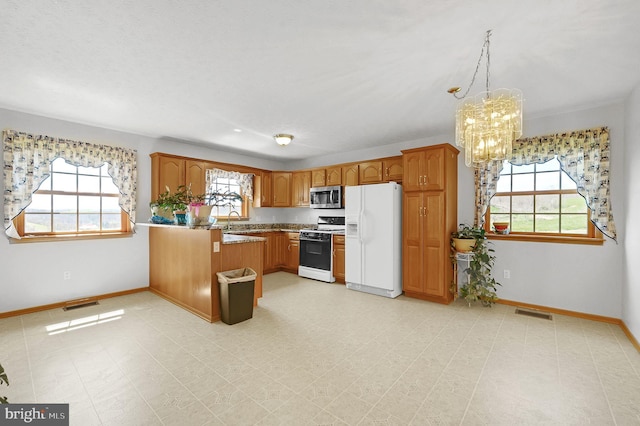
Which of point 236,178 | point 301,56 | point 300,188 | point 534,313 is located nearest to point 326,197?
point 300,188

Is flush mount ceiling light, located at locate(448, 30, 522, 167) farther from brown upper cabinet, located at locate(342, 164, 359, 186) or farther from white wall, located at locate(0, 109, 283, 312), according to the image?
white wall, located at locate(0, 109, 283, 312)

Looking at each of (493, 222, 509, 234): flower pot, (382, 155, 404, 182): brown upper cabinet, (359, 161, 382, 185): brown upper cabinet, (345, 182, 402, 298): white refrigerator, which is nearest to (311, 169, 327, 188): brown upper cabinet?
(359, 161, 382, 185): brown upper cabinet

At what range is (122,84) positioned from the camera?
2828 millimetres

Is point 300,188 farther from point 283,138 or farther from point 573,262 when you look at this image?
point 573,262

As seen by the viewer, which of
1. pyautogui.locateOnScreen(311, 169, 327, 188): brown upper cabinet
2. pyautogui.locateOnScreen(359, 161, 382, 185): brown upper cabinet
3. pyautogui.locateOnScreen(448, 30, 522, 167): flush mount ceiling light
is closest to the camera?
pyautogui.locateOnScreen(448, 30, 522, 167): flush mount ceiling light

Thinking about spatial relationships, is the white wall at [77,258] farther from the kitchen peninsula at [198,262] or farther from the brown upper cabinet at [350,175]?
the brown upper cabinet at [350,175]

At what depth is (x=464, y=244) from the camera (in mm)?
3965

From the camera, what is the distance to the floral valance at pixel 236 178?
17.6 feet

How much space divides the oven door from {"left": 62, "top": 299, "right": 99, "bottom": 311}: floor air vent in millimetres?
3340

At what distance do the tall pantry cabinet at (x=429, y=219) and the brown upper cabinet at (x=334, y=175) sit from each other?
1.53 m

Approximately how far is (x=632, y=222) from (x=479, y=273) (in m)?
1.61

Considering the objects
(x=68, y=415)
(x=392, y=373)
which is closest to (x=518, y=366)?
(x=392, y=373)

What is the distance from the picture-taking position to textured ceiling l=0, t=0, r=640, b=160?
182 centimetres

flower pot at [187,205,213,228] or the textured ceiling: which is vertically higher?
the textured ceiling
